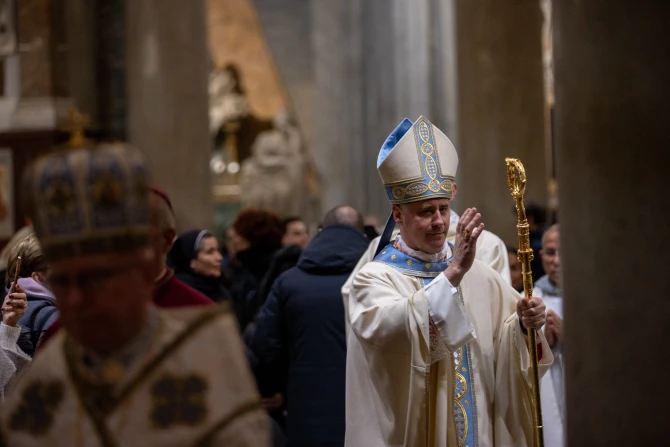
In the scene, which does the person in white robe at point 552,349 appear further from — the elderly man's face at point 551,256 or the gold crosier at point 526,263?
the gold crosier at point 526,263

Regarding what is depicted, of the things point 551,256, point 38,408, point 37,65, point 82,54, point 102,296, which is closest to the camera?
point 102,296

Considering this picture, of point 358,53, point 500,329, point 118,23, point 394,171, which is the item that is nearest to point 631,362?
point 500,329

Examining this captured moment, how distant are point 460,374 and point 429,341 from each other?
0.33 meters

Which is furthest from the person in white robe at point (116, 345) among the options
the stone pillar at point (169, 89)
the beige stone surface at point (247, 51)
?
the beige stone surface at point (247, 51)

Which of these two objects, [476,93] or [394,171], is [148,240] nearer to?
[394,171]

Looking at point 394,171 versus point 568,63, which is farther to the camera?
point 394,171

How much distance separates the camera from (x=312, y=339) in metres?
6.21

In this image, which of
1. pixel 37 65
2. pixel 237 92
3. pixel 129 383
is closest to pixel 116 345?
pixel 129 383

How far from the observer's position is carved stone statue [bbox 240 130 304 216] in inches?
987

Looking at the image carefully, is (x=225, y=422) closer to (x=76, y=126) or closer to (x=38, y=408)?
(x=38, y=408)

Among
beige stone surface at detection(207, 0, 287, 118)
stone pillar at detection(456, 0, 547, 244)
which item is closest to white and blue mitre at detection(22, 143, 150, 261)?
stone pillar at detection(456, 0, 547, 244)

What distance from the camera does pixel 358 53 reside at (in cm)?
2286

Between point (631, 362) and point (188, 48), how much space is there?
8.20 m

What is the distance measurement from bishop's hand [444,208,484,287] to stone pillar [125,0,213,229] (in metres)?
7.07
